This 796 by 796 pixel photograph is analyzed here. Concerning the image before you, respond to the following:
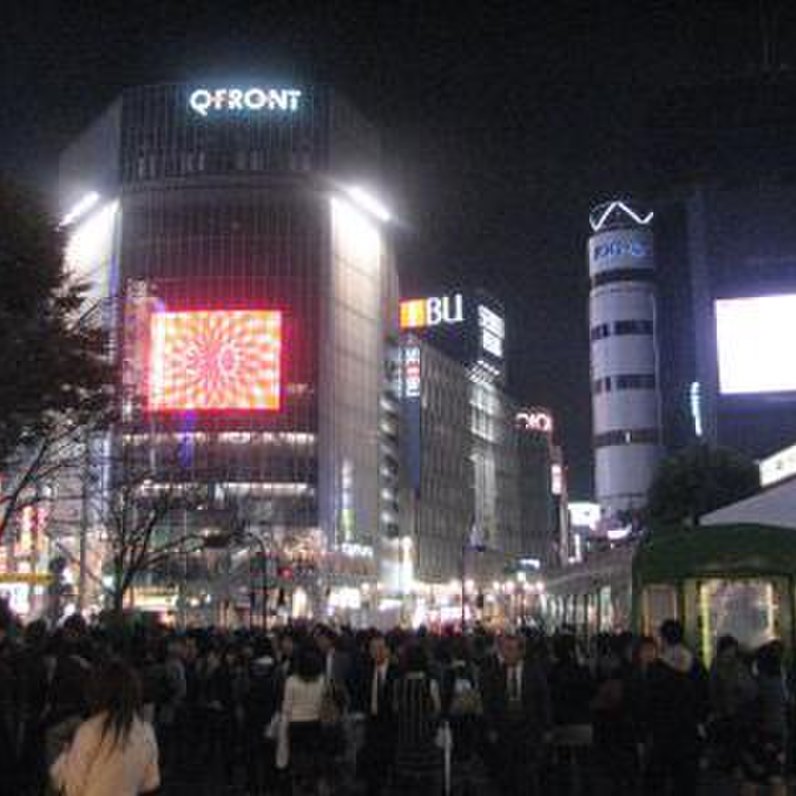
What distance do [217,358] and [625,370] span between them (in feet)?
166

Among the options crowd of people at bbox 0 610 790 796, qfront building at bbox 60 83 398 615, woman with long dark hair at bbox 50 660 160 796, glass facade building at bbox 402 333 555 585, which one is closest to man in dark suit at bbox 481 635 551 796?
crowd of people at bbox 0 610 790 796

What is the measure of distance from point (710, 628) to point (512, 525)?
148m

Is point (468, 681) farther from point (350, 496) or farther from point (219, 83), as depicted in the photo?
point (219, 83)

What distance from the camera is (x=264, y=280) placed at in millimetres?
110562

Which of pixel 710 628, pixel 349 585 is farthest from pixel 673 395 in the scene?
pixel 710 628

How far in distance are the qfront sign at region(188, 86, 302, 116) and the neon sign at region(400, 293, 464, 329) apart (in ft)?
151

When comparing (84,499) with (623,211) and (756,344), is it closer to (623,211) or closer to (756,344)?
(756,344)

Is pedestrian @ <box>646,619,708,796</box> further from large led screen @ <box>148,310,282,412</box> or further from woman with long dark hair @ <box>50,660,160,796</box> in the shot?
large led screen @ <box>148,310,282,412</box>

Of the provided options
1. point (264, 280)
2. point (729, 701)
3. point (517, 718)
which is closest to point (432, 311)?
point (264, 280)

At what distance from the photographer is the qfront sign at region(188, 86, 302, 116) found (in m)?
113

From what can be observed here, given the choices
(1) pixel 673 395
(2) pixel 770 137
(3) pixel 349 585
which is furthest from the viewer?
(1) pixel 673 395

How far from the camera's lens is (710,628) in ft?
61.8

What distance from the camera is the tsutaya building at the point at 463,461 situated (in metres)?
130

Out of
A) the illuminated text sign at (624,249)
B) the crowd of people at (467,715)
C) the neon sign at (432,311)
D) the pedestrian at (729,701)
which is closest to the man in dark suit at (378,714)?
the crowd of people at (467,715)
